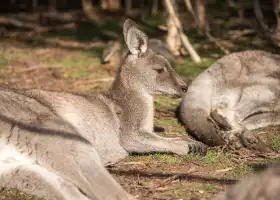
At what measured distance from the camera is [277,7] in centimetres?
1018

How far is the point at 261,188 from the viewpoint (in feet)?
9.81

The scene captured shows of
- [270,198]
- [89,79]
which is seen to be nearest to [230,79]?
[89,79]

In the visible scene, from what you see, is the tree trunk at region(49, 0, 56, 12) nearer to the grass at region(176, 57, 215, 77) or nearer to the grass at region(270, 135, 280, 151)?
the grass at region(176, 57, 215, 77)

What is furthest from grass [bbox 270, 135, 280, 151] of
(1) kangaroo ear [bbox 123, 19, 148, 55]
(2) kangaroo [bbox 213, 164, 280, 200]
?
(2) kangaroo [bbox 213, 164, 280, 200]

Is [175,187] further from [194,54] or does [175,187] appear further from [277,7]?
[277,7]

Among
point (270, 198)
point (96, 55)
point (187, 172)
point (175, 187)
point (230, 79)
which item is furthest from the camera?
point (96, 55)

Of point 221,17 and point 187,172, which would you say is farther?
point 221,17

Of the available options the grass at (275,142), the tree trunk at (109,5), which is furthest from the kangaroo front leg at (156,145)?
the tree trunk at (109,5)

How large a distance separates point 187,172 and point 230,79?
1.95 metres

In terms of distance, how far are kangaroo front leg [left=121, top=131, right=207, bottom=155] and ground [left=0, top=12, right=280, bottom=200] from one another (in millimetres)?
69

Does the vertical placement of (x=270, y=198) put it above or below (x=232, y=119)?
above

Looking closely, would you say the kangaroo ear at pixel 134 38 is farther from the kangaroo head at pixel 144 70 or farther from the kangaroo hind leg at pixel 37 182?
the kangaroo hind leg at pixel 37 182

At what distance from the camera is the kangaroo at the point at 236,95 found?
579 cm

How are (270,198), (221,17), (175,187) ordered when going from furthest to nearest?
(221,17), (175,187), (270,198)
